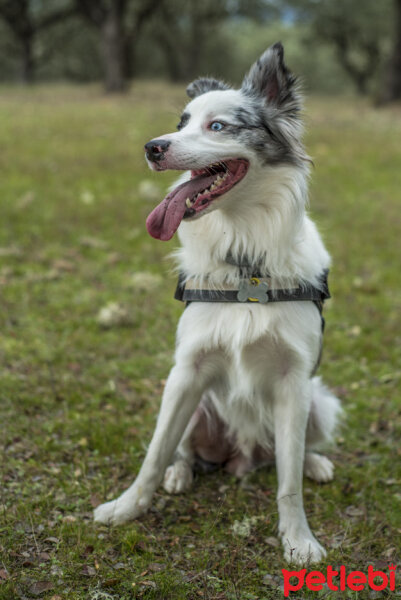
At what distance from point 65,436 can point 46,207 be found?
5.35 meters

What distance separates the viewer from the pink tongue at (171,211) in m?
2.81

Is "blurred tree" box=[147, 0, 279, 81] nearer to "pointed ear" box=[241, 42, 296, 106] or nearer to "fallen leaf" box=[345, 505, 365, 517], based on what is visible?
"pointed ear" box=[241, 42, 296, 106]

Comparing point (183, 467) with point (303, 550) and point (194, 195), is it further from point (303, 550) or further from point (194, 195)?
point (194, 195)

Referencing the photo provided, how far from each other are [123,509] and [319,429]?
1251 millimetres

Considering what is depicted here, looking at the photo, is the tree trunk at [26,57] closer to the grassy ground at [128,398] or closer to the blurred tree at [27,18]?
the blurred tree at [27,18]

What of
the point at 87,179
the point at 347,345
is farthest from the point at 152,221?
the point at 87,179

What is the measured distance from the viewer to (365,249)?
7.79m

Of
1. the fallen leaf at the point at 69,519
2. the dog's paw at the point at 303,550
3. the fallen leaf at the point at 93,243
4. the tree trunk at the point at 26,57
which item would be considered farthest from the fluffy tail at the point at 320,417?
the tree trunk at the point at 26,57

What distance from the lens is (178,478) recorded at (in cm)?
356

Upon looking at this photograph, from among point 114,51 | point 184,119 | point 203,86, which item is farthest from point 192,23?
point 184,119

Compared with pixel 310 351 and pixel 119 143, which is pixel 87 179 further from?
pixel 310 351

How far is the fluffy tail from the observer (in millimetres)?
3586

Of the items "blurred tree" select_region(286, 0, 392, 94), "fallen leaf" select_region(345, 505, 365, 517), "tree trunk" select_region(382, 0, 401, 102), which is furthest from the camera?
"blurred tree" select_region(286, 0, 392, 94)

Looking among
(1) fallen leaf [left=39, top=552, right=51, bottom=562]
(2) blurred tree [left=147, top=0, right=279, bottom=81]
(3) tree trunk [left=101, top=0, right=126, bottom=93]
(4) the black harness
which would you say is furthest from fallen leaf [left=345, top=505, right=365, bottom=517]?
(2) blurred tree [left=147, top=0, right=279, bottom=81]
